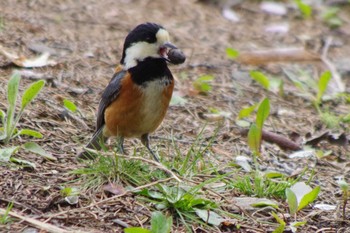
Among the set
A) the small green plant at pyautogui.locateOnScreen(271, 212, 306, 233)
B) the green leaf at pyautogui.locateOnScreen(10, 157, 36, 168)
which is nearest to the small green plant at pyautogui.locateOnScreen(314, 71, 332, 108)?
the small green plant at pyautogui.locateOnScreen(271, 212, 306, 233)

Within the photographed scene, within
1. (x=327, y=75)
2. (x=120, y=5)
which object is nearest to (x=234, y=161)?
(x=327, y=75)

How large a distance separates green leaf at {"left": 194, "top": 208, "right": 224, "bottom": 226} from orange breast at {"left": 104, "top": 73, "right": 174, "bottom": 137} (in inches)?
40.3

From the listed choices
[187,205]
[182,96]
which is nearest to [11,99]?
[187,205]

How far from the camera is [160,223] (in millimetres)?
3602

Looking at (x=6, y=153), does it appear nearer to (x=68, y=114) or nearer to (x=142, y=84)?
(x=142, y=84)

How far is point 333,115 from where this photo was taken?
20.4 feet

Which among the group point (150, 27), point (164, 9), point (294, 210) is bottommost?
point (164, 9)

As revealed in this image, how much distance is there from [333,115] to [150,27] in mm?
2100

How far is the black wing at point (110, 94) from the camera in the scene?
482cm

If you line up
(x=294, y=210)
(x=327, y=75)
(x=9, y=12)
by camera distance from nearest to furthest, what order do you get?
(x=294, y=210), (x=327, y=75), (x=9, y=12)

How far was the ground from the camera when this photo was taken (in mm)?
3969

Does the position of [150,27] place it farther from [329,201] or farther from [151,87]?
[329,201]

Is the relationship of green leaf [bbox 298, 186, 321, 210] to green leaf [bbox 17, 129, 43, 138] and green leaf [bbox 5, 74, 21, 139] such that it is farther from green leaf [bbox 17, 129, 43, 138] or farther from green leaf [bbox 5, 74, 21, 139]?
green leaf [bbox 5, 74, 21, 139]

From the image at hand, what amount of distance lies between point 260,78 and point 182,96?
0.70 meters
